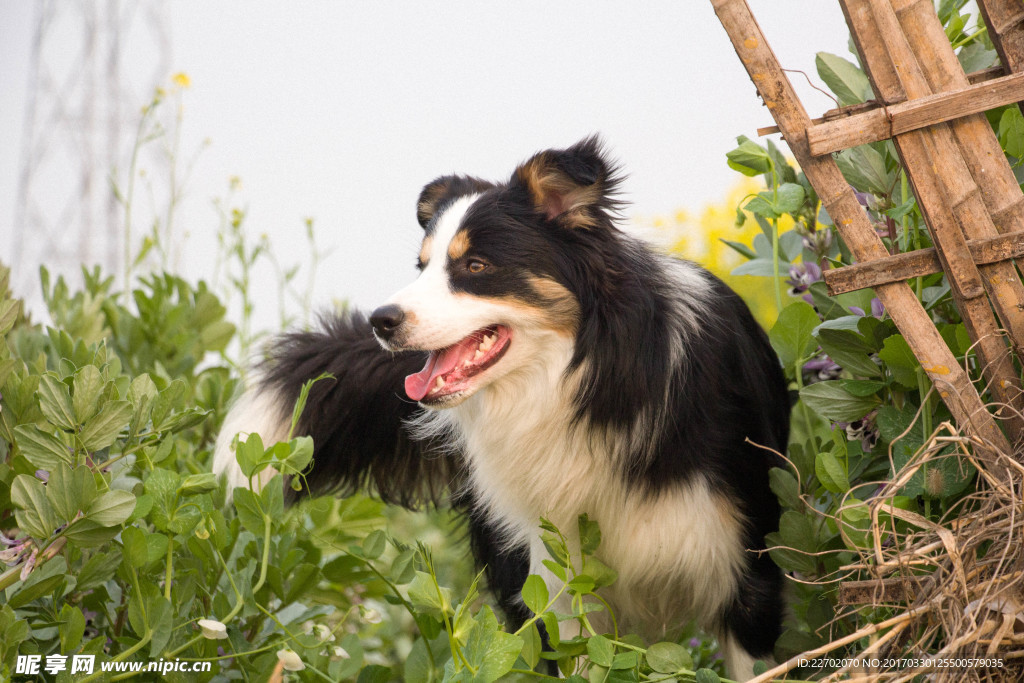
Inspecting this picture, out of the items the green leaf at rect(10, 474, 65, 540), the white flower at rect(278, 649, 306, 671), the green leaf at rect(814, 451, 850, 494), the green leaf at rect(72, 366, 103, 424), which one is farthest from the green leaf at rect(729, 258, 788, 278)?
the green leaf at rect(10, 474, 65, 540)

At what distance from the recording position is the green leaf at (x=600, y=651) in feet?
5.95

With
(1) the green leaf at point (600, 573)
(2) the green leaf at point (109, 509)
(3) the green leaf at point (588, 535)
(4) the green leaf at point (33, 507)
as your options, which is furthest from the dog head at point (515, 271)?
(4) the green leaf at point (33, 507)

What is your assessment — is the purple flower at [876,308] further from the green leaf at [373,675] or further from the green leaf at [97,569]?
the green leaf at [97,569]

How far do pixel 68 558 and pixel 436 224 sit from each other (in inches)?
48.7

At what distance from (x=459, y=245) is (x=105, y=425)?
38.9 inches

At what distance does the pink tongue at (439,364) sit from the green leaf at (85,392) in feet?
2.60

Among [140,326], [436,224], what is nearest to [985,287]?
[436,224]

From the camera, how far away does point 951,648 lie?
1493 millimetres

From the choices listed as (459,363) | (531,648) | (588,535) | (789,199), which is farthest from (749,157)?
(531,648)

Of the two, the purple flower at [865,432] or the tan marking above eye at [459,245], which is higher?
the tan marking above eye at [459,245]

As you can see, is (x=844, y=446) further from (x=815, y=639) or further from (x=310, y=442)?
(x=310, y=442)

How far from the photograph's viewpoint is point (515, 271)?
2.28m

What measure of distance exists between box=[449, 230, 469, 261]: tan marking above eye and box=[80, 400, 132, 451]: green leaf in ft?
3.02

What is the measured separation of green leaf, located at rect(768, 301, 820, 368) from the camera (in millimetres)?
2215
